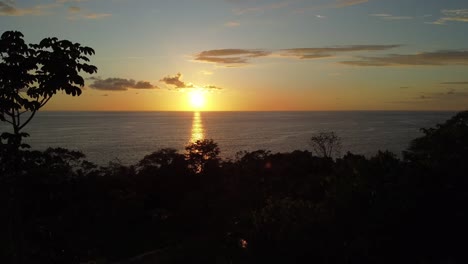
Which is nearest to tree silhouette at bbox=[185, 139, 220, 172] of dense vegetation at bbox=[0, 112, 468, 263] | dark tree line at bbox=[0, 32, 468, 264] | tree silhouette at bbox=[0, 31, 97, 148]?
dark tree line at bbox=[0, 32, 468, 264]

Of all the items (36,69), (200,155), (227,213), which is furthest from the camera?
(200,155)

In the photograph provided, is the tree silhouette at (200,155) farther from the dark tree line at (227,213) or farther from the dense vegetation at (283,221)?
the dense vegetation at (283,221)

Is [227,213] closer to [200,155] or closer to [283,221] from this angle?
[283,221]

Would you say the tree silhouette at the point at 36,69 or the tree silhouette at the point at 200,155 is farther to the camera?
the tree silhouette at the point at 200,155

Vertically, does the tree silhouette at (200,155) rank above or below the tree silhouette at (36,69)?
below

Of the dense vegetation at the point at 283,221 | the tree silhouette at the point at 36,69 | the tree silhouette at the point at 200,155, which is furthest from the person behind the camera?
the tree silhouette at the point at 200,155

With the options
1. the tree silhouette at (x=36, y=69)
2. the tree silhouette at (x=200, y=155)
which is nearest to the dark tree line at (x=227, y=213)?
the tree silhouette at (x=36, y=69)

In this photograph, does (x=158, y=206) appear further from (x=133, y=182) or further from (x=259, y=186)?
(x=259, y=186)

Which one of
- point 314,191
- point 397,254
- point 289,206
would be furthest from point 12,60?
point 314,191

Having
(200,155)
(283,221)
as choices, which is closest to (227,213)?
(283,221)

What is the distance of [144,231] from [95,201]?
10.9 ft

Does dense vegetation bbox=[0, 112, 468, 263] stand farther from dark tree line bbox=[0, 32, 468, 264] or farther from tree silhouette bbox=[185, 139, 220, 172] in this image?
tree silhouette bbox=[185, 139, 220, 172]

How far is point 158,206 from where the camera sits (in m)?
30.9

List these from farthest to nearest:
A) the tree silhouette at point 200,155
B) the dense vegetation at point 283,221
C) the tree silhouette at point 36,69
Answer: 1. the tree silhouette at point 200,155
2. the dense vegetation at point 283,221
3. the tree silhouette at point 36,69
